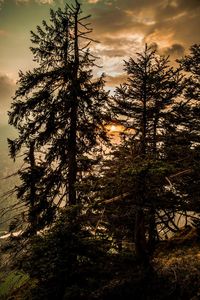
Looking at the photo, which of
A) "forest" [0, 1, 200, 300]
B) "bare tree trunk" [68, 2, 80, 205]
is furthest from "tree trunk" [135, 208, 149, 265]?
"bare tree trunk" [68, 2, 80, 205]

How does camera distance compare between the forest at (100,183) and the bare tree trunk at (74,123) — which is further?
the bare tree trunk at (74,123)

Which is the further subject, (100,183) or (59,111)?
(59,111)

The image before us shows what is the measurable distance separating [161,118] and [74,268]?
9635 mm

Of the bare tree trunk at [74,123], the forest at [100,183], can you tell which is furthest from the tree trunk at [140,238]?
the bare tree trunk at [74,123]

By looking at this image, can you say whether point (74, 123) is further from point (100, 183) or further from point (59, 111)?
point (100, 183)

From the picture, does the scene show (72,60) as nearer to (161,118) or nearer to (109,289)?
(161,118)

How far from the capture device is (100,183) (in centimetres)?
722

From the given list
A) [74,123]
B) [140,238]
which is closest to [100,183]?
[140,238]

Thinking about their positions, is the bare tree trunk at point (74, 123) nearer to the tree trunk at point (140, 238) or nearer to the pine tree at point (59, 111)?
the pine tree at point (59, 111)

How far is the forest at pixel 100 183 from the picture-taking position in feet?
22.0

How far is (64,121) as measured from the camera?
12086mm

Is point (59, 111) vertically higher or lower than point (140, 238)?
higher

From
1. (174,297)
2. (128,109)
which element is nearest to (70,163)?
(128,109)

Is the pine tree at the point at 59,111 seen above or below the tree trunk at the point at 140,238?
above
